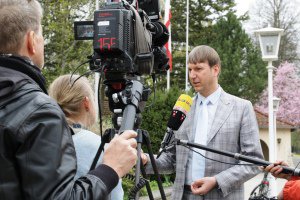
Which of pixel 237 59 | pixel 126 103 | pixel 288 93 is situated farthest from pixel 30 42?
pixel 288 93

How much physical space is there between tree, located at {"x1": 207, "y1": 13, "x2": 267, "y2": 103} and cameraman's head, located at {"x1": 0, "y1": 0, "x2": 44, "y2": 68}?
3038 centimetres

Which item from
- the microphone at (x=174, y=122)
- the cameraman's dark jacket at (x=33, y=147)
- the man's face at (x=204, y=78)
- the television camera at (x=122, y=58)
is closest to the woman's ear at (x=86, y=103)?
the microphone at (x=174, y=122)

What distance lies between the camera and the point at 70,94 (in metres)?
3.11

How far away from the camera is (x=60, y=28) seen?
13.0 metres

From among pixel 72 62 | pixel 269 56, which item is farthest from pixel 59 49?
pixel 269 56

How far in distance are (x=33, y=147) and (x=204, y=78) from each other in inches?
83.2

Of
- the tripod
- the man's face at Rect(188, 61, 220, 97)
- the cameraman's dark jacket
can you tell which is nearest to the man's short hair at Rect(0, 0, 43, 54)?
the cameraman's dark jacket

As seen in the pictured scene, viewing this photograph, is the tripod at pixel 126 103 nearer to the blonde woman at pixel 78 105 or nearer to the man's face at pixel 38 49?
the man's face at pixel 38 49

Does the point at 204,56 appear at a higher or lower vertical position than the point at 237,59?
higher

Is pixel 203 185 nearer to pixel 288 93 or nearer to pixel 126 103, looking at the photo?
pixel 126 103

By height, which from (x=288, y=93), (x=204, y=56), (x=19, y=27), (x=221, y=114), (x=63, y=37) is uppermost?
(x=63, y=37)

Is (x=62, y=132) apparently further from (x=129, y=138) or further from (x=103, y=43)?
(x=103, y=43)

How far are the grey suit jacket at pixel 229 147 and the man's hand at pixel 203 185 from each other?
0.04 metres

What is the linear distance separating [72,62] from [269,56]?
589 centimetres
